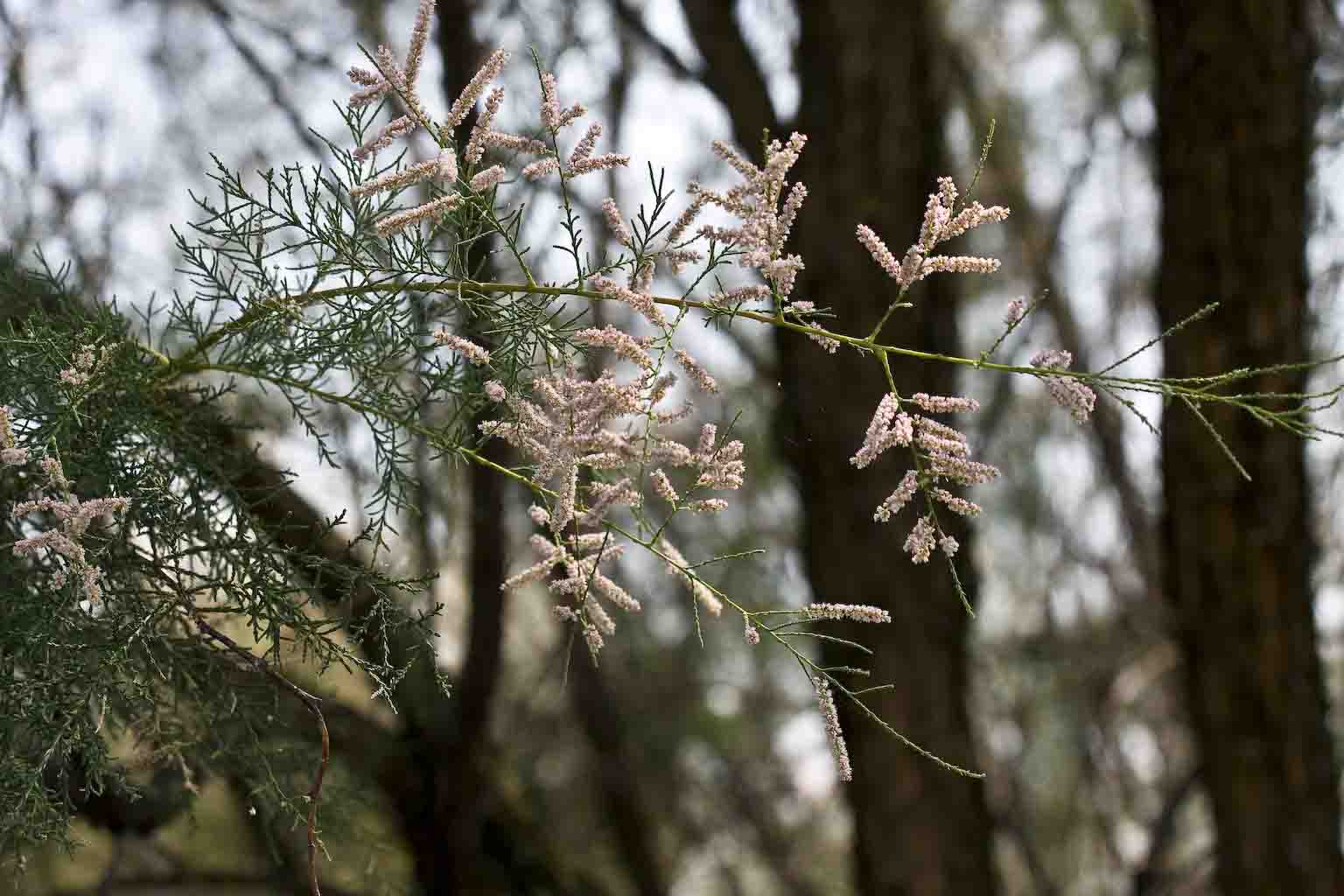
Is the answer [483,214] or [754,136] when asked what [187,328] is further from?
[754,136]

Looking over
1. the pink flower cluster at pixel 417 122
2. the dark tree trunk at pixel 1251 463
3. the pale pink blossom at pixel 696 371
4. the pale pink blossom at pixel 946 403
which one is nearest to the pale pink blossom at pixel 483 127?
the pink flower cluster at pixel 417 122

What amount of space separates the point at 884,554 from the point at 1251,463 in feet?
1.77

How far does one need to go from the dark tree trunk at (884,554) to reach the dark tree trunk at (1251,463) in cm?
37

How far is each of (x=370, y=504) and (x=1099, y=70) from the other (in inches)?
126

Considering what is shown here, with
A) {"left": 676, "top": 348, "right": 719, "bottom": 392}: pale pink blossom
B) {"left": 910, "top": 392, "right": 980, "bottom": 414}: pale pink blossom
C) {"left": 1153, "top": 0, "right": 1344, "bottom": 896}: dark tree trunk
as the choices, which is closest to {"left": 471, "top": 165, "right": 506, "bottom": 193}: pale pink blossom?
{"left": 676, "top": 348, "right": 719, "bottom": 392}: pale pink blossom

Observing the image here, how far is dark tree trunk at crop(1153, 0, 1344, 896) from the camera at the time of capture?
1.73m

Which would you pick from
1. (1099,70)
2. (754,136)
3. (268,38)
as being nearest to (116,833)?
(754,136)

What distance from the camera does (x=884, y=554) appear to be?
1624mm

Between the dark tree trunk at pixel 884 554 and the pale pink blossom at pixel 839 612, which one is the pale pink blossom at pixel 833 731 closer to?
the pale pink blossom at pixel 839 612

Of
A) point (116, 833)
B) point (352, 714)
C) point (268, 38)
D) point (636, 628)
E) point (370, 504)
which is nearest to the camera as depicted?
point (370, 504)

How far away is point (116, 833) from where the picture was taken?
1.11 m

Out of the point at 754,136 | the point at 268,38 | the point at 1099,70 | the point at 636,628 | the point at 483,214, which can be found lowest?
the point at 483,214

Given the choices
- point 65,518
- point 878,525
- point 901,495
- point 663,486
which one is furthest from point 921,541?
point 878,525

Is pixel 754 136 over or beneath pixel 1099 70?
beneath
